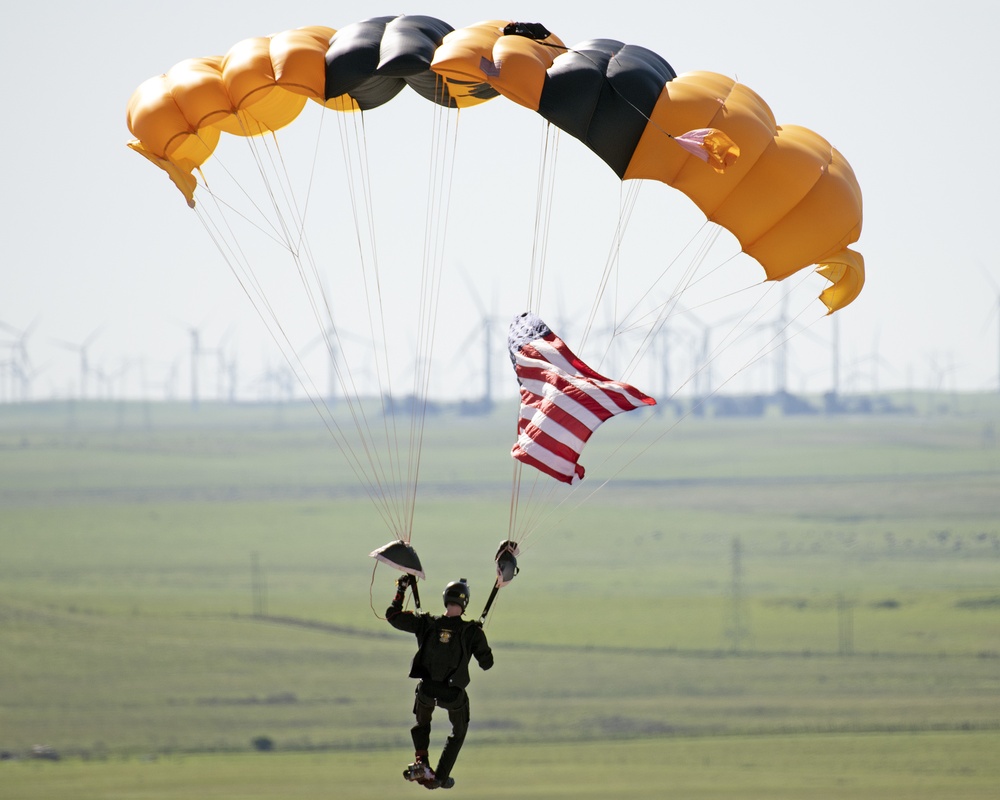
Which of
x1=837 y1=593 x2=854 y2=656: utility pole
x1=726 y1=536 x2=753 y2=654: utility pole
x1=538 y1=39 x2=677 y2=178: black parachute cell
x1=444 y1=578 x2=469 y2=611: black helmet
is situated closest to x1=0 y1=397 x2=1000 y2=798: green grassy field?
x1=837 y1=593 x2=854 y2=656: utility pole

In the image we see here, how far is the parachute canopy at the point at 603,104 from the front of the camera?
66.8 feet

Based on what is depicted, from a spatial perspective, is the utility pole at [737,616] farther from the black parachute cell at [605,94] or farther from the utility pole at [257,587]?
the black parachute cell at [605,94]

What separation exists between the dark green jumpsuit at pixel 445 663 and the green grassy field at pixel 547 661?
38.7 metres

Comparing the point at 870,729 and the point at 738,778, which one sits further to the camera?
the point at 870,729

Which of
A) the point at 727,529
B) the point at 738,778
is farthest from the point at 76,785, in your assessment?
the point at 727,529

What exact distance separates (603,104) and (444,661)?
23.2ft

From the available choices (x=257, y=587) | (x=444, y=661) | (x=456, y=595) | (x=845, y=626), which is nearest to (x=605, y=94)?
(x=456, y=595)

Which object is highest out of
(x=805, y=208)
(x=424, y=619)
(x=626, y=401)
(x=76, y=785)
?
(x=805, y=208)

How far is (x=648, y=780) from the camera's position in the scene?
82500mm

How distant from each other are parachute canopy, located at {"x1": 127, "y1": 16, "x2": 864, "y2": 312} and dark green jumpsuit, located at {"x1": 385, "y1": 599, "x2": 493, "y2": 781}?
6103 millimetres

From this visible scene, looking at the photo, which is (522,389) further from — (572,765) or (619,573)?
(619,573)

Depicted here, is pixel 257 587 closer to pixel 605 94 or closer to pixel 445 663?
pixel 445 663

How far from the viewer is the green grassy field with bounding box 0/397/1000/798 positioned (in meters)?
84.6

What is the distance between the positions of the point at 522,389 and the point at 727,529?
155 metres
